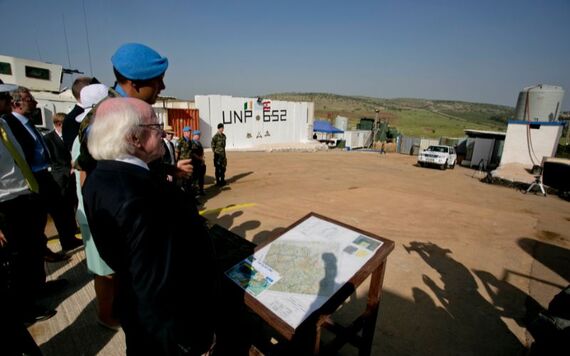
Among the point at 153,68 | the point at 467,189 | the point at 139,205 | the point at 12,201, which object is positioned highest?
the point at 153,68

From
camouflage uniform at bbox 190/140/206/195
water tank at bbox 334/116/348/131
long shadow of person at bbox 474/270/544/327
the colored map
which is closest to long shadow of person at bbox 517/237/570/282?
long shadow of person at bbox 474/270/544/327

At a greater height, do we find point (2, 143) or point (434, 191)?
point (2, 143)

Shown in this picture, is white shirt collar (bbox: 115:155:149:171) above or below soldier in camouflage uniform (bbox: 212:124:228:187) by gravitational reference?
above

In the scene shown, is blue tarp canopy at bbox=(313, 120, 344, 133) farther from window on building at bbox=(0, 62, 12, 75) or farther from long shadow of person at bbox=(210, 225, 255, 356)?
long shadow of person at bbox=(210, 225, 255, 356)

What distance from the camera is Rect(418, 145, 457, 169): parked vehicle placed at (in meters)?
17.0

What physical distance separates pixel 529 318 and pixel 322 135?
3024 centimetres

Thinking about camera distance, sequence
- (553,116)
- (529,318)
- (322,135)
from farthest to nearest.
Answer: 1. (322,135)
2. (553,116)
3. (529,318)

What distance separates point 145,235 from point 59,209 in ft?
11.3

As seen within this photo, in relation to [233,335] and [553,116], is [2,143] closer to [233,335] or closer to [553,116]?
[233,335]

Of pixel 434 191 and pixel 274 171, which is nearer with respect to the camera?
pixel 434 191

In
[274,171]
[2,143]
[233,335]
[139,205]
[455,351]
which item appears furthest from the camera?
[274,171]

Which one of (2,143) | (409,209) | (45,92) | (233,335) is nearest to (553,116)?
(409,209)

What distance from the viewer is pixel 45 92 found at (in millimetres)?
10141

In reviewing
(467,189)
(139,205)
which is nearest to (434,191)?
(467,189)
